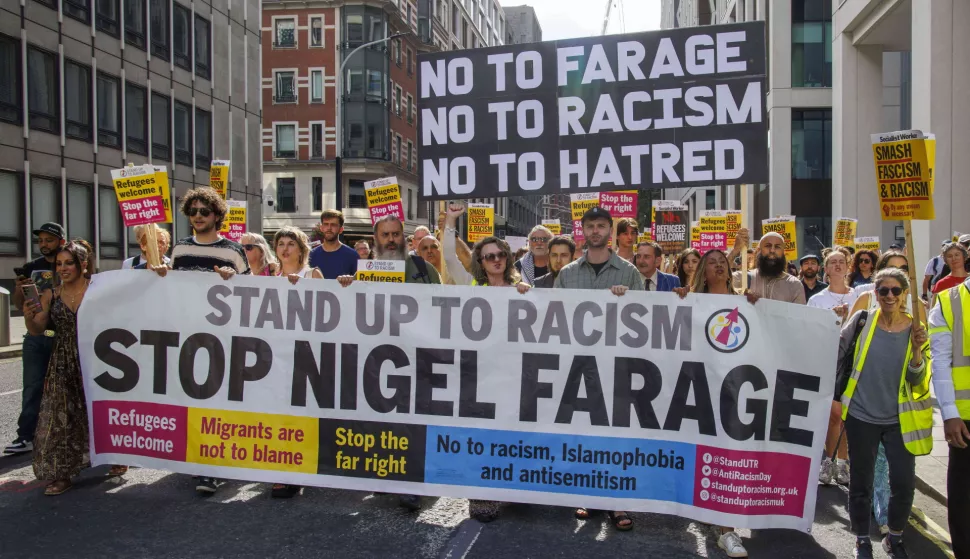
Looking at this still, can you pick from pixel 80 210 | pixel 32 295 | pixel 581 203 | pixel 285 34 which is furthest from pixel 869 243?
pixel 285 34

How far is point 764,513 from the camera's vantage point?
15.3ft

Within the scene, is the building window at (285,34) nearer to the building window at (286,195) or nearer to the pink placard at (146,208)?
the building window at (286,195)

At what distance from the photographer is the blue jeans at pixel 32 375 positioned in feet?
20.9

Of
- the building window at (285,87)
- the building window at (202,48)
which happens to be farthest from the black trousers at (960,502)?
the building window at (285,87)

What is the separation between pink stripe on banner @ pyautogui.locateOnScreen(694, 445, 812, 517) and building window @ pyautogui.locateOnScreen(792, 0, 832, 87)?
2699cm

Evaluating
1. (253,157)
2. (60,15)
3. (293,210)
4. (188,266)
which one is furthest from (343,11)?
(188,266)

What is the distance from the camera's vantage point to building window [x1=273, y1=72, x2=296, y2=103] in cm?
4697

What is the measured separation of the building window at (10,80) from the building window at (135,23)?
5.35 m

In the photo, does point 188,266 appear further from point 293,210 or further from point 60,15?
point 293,210

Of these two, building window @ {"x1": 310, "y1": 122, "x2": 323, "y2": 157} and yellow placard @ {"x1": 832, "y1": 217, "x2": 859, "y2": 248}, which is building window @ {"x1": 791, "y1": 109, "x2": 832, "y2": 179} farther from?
building window @ {"x1": 310, "y1": 122, "x2": 323, "y2": 157}

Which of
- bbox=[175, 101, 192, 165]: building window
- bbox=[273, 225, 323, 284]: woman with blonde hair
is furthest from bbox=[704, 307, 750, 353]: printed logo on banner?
bbox=[175, 101, 192, 165]: building window

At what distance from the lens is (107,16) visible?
82.0 ft

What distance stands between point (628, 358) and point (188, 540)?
110 inches

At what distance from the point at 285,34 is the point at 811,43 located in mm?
29921
